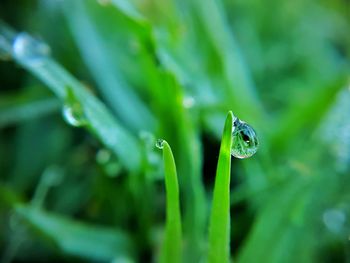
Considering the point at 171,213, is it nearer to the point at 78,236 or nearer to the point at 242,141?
the point at 242,141

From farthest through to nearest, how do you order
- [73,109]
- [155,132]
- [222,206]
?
1. [155,132]
2. [73,109]
3. [222,206]

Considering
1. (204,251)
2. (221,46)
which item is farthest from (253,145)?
(221,46)

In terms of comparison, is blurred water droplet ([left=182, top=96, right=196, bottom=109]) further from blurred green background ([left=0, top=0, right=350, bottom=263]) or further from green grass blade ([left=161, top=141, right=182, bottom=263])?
green grass blade ([left=161, top=141, right=182, bottom=263])

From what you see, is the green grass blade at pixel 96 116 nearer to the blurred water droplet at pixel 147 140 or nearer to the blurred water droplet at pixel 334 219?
the blurred water droplet at pixel 147 140

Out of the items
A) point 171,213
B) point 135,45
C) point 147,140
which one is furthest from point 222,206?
point 135,45

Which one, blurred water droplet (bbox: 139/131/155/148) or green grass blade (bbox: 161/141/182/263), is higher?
blurred water droplet (bbox: 139/131/155/148)

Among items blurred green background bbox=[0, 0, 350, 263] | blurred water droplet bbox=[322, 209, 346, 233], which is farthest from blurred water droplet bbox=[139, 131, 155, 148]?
blurred water droplet bbox=[322, 209, 346, 233]
